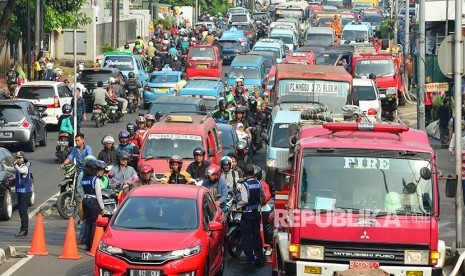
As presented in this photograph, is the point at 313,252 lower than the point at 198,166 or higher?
higher

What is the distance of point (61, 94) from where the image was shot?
1554 inches

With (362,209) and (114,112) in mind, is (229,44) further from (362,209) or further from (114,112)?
(362,209)

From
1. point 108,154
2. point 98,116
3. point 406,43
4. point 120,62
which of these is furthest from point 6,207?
point 120,62

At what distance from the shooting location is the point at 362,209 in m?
15.0

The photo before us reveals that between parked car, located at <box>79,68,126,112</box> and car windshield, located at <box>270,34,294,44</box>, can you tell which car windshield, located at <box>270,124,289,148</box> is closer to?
parked car, located at <box>79,68,126,112</box>

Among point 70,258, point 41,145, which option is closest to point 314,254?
point 70,258

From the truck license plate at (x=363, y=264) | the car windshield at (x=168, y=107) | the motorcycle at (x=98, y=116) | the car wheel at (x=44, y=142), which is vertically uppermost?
the truck license plate at (x=363, y=264)

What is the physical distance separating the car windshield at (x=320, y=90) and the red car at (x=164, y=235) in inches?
569

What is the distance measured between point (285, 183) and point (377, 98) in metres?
24.6

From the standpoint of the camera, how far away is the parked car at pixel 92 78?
4459 centimetres

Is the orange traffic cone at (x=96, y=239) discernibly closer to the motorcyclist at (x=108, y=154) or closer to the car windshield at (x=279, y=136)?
the motorcyclist at (x=108, y=154)

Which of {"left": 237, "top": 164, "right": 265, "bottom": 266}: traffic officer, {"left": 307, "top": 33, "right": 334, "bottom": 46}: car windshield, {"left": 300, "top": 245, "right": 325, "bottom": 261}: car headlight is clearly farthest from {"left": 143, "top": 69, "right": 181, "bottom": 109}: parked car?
{"left": 300, "top": 245, "right": 325, "bottom": 261}: car headlight

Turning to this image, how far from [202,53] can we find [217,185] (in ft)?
120

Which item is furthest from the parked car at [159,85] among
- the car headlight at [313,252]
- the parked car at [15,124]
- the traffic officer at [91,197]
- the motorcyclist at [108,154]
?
the car headlight at [313,252]
